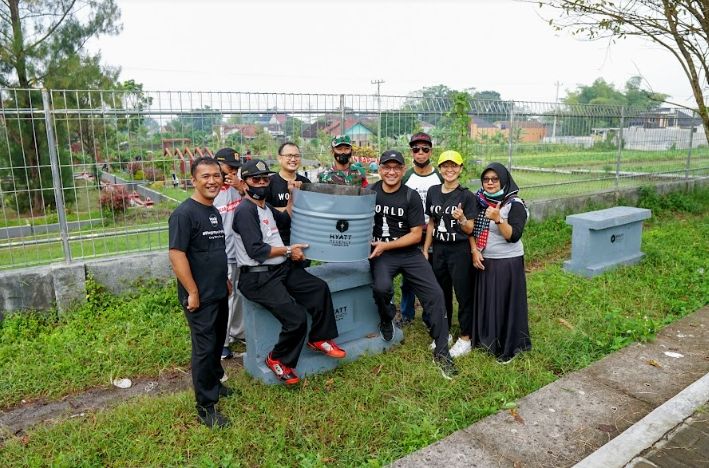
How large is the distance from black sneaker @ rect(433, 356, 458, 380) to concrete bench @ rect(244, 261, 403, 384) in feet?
1.70

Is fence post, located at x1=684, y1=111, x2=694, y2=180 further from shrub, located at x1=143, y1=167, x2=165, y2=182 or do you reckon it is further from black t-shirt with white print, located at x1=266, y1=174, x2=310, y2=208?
shrub, located at x1=143, y1=167, x2=165, y2=182

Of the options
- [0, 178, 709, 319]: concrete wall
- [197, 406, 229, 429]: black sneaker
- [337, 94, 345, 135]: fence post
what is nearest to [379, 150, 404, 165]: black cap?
[197, 406, 229, 429]: black sneaker

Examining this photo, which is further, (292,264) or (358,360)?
(358,360)

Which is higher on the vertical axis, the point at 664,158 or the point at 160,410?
the point at 664,158

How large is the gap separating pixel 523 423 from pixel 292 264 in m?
1.80

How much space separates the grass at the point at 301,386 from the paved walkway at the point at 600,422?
166mm

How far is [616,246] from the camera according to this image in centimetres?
634

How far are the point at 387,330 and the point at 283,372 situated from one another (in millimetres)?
1018

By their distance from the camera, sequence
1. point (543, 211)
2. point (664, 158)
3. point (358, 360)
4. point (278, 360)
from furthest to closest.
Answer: point (664, 158), point (543, 211), point (358, 360), point (278, 360)

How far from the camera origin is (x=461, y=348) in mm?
4109

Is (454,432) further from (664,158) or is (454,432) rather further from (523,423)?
(664,158)

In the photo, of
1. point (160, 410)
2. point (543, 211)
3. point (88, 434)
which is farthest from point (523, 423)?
point (543, 211)

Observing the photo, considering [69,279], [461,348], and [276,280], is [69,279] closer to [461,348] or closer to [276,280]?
[276,280]

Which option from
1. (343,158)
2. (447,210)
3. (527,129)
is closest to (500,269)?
(447,210)
